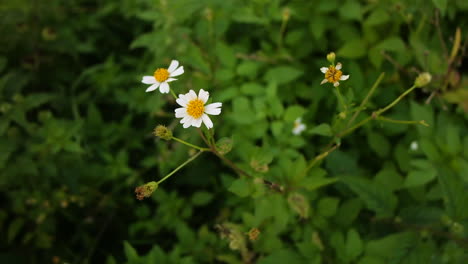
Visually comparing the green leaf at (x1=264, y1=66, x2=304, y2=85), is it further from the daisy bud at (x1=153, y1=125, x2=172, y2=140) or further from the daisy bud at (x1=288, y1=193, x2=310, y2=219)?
the daisy bud at (x1=153, y1=125, x2=172, y2=140)

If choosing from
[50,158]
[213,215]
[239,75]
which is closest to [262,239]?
[213,215]

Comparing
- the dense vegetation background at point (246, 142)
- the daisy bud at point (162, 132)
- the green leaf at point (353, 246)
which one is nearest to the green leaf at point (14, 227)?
the dense vegetation background at point (246, 142)

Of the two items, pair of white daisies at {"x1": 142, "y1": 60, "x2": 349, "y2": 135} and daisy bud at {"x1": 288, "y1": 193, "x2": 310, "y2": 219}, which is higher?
pair of white daisies at {"x1": 142, "y1": 60, "x2": 349, "y2": 135}

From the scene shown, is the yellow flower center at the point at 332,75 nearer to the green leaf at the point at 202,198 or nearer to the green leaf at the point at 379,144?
the green leaf at the point at 379,144

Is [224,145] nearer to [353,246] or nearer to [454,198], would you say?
[353,246]

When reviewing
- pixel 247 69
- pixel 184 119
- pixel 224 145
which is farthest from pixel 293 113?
pixel 184 119

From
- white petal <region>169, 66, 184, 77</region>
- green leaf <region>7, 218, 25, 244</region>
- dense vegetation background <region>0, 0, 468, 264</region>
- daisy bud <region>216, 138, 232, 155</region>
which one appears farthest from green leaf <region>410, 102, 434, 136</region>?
green leaf <region>7, 218, 25, 244</region>
